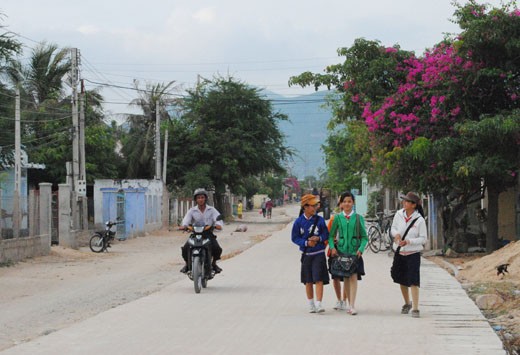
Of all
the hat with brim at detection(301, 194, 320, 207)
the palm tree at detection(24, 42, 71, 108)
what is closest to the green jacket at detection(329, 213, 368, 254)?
the hat with brim at detection(301, 194, 320, 207)

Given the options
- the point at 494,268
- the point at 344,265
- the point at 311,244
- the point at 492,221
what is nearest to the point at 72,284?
the point at 311,244

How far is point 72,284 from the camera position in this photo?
1756cm

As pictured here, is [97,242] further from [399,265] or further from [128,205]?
[399,265]

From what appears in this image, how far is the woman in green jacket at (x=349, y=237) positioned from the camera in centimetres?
1141

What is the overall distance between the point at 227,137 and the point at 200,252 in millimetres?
44569

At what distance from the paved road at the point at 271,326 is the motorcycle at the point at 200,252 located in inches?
10.7

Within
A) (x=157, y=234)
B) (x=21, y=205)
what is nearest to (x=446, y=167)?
(x=21, y=205)

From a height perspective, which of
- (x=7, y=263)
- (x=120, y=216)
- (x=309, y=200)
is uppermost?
(x=309, y=200)

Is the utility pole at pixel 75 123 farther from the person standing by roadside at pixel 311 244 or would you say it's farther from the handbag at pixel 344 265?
the handbag at pixel 344 265

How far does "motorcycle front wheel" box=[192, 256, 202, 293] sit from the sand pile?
220 inches

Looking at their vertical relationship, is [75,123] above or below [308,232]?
above

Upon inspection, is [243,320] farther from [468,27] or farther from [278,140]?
[278,140]

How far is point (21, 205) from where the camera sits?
23.7 metres

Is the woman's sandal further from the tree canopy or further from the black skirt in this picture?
the tree canopy
